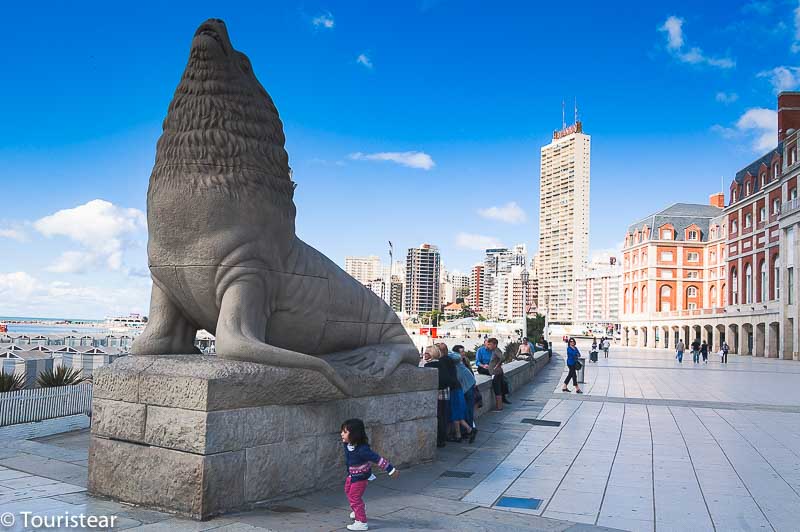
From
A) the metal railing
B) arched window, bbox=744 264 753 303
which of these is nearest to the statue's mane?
the metal railing

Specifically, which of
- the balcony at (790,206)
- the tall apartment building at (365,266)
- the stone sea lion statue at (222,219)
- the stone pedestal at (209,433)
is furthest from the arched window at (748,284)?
the tall apartment building at (365,266)

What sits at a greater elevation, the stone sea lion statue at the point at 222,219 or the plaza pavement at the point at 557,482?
the stone sea lion statue at the point at 222,219

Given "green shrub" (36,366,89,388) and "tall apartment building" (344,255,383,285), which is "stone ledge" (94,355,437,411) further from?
"tall apartment building" (344,255,383,285)

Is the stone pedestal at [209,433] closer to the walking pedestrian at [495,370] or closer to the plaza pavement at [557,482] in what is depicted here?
the plaza pavement at [557,482]

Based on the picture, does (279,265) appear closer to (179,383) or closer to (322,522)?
(179,383)

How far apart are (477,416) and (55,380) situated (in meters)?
8.13

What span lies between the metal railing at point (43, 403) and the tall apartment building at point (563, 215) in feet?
494

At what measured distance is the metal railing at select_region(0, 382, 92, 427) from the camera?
32.1 feet

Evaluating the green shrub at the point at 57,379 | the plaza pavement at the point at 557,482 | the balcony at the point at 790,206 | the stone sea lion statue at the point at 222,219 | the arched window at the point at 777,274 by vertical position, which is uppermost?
the balcony at the point at 790,206

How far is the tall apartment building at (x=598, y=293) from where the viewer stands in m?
165

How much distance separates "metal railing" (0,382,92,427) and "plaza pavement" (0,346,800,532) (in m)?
1.66

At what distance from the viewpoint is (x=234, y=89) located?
5.71 meters

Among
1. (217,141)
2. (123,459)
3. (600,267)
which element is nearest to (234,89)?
(217,141)

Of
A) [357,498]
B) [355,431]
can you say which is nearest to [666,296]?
[355,431]
